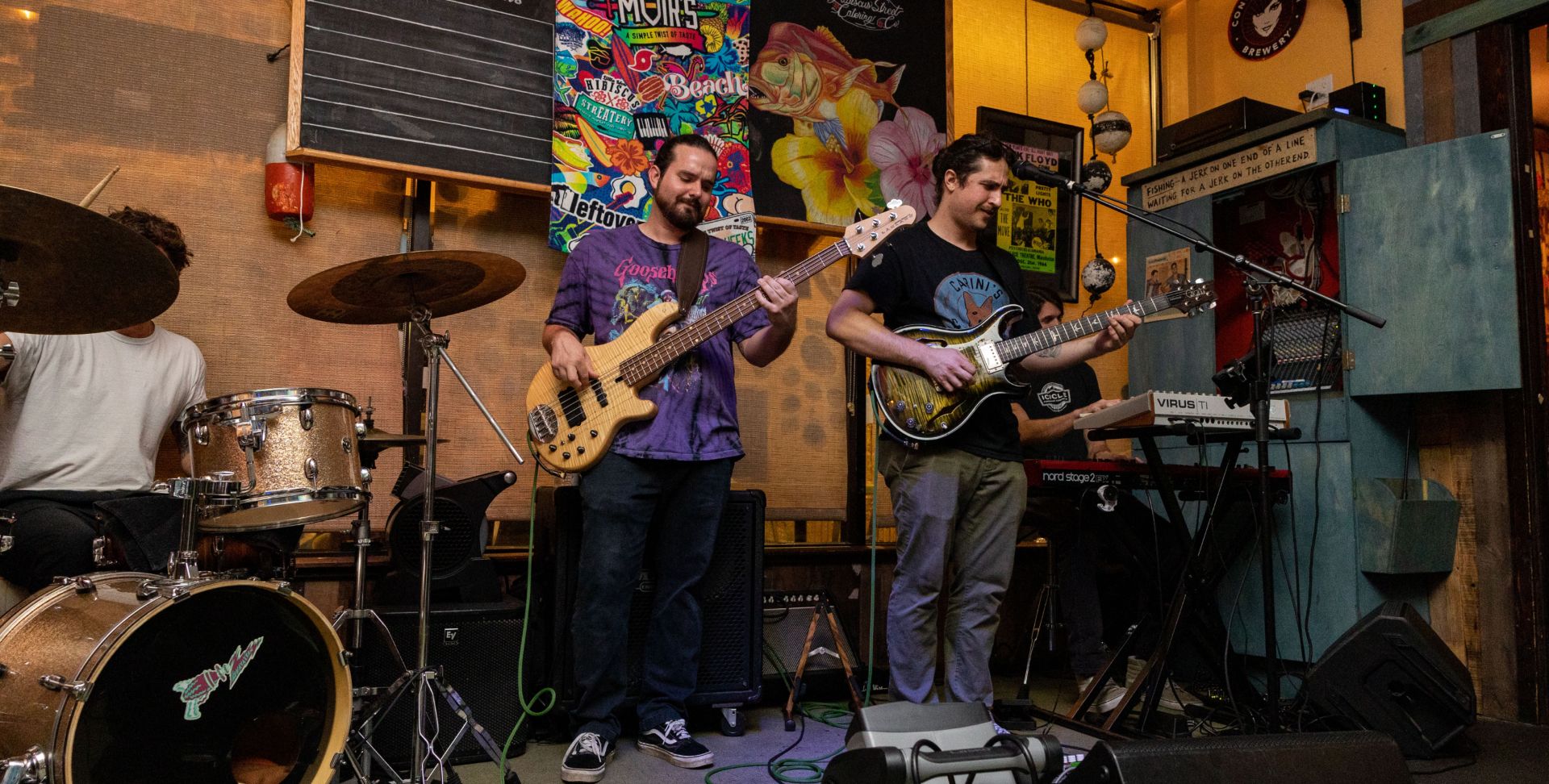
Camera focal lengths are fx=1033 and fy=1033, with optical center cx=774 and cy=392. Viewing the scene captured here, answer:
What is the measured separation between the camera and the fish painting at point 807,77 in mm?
4426

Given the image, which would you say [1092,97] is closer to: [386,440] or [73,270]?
[386,440]

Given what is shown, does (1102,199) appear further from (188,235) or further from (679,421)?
(188,235)

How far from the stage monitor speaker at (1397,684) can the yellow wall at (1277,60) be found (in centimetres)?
247

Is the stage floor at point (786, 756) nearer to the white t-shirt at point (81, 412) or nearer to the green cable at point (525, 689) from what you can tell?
the green cable at point (525, 689)

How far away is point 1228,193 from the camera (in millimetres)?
4531

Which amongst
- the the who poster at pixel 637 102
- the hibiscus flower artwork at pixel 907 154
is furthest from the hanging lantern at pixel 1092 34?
the the who poster at pixel 637 102

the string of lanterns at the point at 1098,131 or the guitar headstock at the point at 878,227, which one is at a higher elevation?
the string of lanterns at the point at 1098,131

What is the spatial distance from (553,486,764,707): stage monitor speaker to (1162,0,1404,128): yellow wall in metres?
3.38

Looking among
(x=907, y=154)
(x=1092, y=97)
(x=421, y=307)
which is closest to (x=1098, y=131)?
(x=1092, y=97)

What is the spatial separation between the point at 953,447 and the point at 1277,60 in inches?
152

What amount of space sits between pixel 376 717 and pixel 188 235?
1924 mm

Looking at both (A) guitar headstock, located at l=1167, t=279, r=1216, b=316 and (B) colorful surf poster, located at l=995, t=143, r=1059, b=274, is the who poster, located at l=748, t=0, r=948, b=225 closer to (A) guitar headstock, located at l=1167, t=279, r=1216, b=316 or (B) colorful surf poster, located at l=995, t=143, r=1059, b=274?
(B) colorful surf poster, located at l=995, t=143, r=1059, b=274

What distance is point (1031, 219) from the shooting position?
17.9 ft

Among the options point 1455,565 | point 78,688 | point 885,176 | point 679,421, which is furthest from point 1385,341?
point 78,688
